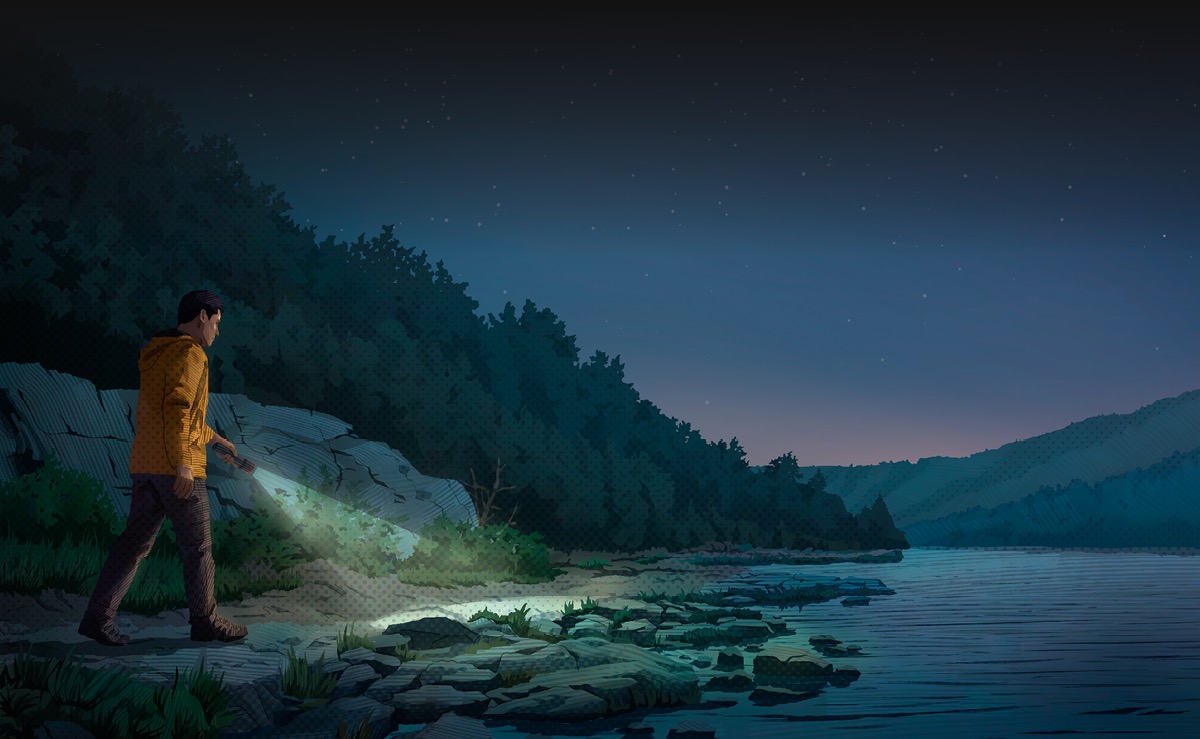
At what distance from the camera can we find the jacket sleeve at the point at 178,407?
25.1 feet

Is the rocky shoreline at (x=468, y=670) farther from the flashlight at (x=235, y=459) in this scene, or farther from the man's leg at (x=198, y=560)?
the flashlight at (x=235, y=459)

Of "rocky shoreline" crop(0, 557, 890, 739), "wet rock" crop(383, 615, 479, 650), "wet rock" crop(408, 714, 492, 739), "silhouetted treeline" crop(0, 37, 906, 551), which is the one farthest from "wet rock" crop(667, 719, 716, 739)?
"silhouetted treeline" crop(0, 37, 906, 551)

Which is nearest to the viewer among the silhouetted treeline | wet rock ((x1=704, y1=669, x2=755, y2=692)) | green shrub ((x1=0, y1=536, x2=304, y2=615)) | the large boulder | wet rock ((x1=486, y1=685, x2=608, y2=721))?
wet rock ((x1=486, y1=685, x2=608, y2=721))

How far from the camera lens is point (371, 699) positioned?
825 centimetres

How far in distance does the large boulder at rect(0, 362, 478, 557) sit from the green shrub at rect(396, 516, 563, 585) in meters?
0.54

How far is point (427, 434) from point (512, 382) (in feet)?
58.5

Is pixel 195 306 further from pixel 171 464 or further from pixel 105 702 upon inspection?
pixel 105 702

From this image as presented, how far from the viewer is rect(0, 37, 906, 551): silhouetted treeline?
76.5 ft

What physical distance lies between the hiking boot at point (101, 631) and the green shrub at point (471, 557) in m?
8.75

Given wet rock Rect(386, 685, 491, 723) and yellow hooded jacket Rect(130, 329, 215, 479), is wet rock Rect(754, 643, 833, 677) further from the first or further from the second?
yellow hooded jacket Rect(130, 329, 215, 479)

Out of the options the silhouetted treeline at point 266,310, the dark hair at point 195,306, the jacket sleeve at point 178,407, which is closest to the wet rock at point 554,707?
the jacket sleeve at point 178,407

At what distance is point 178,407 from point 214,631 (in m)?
1.83

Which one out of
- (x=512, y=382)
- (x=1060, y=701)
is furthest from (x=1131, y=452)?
(x=1060, y=701)

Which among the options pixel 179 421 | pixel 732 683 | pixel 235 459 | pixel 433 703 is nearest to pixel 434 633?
pixel 433 703
